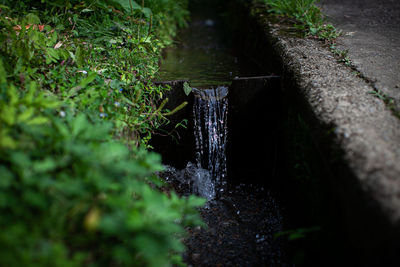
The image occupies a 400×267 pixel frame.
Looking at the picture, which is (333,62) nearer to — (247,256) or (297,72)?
(297,72)

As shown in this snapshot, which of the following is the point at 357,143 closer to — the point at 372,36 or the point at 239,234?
the point at 239,234

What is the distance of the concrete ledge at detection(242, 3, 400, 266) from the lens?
4.07 ft

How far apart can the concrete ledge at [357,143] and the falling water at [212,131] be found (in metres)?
0.70

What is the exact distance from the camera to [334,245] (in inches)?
62.8

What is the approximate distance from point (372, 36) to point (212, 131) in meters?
2.25

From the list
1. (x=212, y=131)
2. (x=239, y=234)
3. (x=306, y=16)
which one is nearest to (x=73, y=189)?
(x=239, y=234)

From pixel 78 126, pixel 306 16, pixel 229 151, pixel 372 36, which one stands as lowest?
pixel 229 151

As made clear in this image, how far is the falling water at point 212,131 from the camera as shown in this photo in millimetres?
2924

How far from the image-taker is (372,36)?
336 cm

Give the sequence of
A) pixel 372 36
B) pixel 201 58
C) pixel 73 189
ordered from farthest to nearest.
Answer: pixel 201 58 < pixel 372 36 < pixel 73 189

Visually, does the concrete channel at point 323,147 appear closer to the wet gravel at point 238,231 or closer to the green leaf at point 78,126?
the wet gravel at point 238,231

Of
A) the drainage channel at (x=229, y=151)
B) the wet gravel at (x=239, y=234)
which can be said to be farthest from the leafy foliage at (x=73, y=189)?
the drainage channel at (x=229, y=151)

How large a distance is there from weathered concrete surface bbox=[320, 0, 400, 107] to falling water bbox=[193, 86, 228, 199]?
1316 mm

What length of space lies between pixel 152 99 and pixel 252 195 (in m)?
1.42
